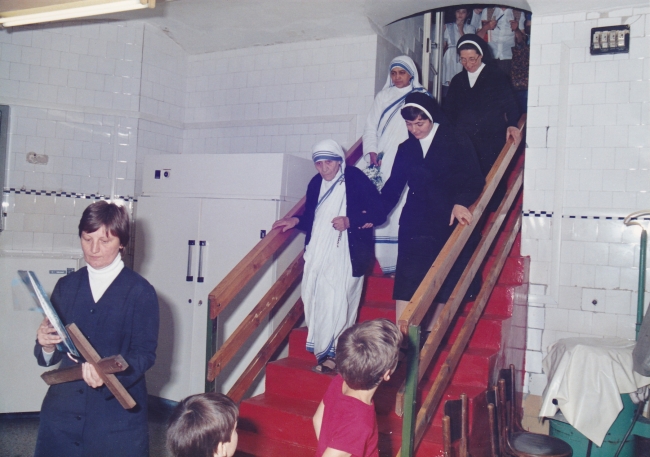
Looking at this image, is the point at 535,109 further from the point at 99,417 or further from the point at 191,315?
the point at 99,417

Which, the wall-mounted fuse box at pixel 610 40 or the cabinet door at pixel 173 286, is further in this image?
the cabinet door at pixel 173 286

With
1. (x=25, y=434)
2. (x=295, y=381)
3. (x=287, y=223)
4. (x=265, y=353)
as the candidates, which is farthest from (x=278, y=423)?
(x=25, y=434)

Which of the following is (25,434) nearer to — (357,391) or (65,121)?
(65,121)

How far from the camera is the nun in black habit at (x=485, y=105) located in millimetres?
4109

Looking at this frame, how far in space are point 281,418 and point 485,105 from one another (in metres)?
2.61

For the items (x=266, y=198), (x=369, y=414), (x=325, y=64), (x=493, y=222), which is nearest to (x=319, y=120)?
(x=325, y=64)

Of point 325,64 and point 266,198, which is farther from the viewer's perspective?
point 325,64

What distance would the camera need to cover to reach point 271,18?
5.06 meters

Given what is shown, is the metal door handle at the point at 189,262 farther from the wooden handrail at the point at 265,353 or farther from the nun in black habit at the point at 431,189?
the nun in black habit at the point at 431,189

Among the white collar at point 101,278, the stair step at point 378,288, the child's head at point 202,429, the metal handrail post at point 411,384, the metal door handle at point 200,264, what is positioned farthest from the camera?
the metal door handle at point 200,264

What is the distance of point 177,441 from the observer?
1.56 meters

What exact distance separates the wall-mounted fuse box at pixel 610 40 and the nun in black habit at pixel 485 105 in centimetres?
64

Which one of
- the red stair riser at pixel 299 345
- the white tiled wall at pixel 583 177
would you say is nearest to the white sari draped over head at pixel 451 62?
the white tiled wall at pixel 583 177

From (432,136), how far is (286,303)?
1.73 m
